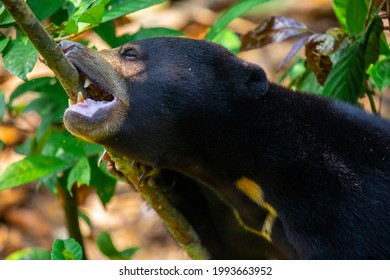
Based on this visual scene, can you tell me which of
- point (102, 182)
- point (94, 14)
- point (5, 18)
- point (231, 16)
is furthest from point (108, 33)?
point (94, 14)

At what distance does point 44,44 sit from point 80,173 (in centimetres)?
162

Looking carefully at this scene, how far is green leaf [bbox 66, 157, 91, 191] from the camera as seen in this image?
185 inches

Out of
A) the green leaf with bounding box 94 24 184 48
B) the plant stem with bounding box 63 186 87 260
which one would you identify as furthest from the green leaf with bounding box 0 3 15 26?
the plant stem with bounding box 63 186 87 260

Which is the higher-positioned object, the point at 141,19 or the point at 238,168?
the point at 238,168

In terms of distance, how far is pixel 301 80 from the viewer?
5188 mm

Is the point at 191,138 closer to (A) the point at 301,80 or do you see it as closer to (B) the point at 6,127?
(A) the point at 301,80

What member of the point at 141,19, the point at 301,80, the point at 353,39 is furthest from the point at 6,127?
the point at 353,39

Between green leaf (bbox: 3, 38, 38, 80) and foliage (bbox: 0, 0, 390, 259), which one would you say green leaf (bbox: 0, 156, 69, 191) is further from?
green leaf (bbox: 3, 38, 38, 80)

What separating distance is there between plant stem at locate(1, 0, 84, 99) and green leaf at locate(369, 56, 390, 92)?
1.83 m

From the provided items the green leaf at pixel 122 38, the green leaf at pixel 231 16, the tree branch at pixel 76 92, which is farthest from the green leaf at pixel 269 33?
the tree branch at pixel 76 92

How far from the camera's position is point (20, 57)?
12.7ft

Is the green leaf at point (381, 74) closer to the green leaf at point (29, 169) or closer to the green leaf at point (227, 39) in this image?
the green leaf at point (227, 39)

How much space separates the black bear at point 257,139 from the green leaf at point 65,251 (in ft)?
1.52

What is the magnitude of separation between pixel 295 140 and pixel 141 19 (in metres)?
5.27
